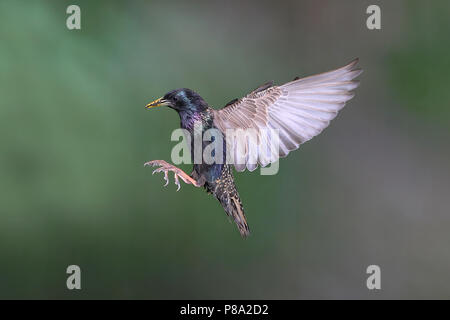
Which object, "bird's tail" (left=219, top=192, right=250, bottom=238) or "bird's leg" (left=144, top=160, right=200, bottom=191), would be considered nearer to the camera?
"bird's leg" (left=144, top=160, right=200, bottom=191)

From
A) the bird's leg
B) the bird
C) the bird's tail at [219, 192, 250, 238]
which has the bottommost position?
the bird's tail at [219, 192, 250, 238]

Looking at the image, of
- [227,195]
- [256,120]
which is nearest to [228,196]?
[227,195]

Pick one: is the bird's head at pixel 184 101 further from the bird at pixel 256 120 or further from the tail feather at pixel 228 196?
the tail feather at pixel 228 196

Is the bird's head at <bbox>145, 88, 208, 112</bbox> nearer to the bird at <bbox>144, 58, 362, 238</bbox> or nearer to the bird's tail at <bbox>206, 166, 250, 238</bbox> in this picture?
the bird at <bbox>144, 58, 362, 238</bbox>

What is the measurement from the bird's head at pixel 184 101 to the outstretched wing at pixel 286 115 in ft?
0.12

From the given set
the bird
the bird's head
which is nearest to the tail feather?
the bird

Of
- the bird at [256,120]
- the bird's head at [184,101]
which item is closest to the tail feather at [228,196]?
the bird at [256,120]

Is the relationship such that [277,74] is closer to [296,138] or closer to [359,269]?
[359,269]

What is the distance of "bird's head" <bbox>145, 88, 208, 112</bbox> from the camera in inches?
30.7

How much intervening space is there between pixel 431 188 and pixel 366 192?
0.27 metres

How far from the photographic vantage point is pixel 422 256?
206cm

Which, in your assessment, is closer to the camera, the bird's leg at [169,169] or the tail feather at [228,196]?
the bird's leg at [169,169]

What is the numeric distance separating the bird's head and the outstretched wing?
4 centimetres

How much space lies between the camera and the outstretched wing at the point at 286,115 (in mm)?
799
